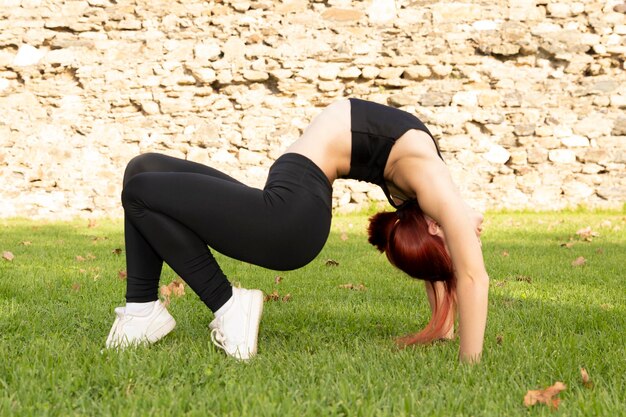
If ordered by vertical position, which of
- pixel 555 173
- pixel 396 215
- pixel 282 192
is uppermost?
pixel 282 192

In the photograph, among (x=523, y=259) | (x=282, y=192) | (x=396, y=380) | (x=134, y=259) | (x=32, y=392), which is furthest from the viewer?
(x=523, y=259)

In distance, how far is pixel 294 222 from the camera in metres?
2.46

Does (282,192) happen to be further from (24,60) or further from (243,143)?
(24,60)

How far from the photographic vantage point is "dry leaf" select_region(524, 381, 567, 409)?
6.70 ft

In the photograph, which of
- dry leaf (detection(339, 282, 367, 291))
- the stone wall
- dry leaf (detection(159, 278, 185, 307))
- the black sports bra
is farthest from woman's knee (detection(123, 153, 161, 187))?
the stone wall

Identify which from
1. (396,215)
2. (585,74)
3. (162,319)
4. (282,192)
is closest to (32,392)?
(162,319)

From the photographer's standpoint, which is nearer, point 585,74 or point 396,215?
point 396,215

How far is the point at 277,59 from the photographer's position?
10109 millimetres

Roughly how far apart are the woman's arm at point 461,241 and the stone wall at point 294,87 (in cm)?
746

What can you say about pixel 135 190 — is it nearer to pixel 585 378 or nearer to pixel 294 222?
pixel 294 222

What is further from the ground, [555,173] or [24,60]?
[24,60]

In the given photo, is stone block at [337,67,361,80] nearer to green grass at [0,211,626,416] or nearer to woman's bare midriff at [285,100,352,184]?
green grass at [0,211,626,416]

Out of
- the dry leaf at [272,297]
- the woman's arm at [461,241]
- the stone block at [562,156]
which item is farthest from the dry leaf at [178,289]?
the stone block at [562,156]

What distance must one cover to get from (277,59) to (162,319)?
786 centimetres
